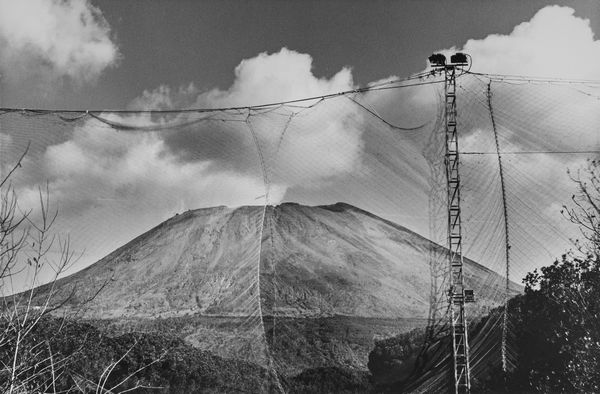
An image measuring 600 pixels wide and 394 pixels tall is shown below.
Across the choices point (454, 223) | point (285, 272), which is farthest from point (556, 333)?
point (285, 272)

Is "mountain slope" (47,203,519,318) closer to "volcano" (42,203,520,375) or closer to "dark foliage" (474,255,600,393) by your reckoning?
"volcano" (42,203,520,375)

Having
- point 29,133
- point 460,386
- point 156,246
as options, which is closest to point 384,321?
point 460,386

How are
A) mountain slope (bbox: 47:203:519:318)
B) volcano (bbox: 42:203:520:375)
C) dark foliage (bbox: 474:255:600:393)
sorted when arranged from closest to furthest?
dark foliage (bbox: 474:255:600:393), volcano (bbox: 42:203:520:375), mountain slope (bbox: 47:203:519:318)

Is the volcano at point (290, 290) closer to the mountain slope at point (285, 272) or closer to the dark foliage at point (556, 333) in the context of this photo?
the mountain slope at point (285, 272)

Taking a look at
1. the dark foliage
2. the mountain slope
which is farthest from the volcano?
the dark foliage

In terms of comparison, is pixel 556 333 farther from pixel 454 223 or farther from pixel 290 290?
pixel 290 290
